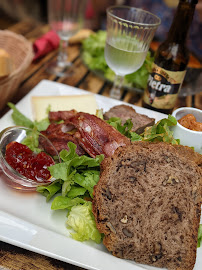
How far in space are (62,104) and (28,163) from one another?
0.86 meters

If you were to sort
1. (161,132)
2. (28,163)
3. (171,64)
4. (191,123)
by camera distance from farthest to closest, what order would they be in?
(171,64)
(191,123)
(161,132)
(28,163)

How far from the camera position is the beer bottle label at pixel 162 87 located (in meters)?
2.41

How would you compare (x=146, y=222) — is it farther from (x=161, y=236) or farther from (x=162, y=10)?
(x=162, y=10)

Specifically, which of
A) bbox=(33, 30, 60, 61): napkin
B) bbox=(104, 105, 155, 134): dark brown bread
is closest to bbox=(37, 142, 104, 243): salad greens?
bbox=(104, 105, 155, 134): dark brown bread

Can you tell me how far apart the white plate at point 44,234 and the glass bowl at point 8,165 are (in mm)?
44

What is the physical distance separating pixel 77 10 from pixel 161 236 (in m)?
2.73

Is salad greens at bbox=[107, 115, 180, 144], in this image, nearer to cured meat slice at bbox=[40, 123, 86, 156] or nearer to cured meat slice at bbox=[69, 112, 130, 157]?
cured meat slice at bbox=[69, 112, 130, 157]

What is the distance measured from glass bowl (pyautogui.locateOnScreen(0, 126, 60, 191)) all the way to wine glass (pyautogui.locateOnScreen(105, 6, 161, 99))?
1049 millimetres

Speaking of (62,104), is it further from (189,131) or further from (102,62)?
(189,131)

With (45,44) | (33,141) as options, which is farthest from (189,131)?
(45,44)

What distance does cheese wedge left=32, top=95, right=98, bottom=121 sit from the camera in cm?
242

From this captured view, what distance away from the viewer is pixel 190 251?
145cm

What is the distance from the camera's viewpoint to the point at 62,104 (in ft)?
8.21

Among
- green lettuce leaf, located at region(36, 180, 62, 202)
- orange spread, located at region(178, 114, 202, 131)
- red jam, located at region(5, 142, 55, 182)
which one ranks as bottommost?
green lettuce leaf, located at region(36, 180, 62, 202)
